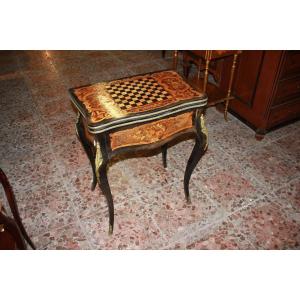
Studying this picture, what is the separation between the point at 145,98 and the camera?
1.90 metres

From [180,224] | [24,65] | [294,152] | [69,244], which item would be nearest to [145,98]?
[180,224]

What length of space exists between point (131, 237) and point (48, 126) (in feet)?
6.54

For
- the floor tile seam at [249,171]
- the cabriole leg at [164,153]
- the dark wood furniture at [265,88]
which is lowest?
the floor tile seam at [249,171]

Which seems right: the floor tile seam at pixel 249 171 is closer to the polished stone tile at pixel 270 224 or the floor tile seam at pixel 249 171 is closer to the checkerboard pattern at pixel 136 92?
the polished stone tile at pixel 270 224

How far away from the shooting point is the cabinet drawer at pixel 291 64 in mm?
2799

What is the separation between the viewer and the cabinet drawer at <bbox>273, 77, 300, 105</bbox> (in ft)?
9.87

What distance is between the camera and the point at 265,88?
120 inches

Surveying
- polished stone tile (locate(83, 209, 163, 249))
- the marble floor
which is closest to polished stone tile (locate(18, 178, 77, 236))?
the marble floor

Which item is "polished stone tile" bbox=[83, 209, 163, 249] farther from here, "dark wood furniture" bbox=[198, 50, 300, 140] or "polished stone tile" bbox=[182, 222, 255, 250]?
"dark wood furniture" bbox=[198, 50, 300, 140]

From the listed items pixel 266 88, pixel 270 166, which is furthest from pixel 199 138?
pixel 266 88

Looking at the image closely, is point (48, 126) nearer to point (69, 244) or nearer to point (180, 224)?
point (69, 244)

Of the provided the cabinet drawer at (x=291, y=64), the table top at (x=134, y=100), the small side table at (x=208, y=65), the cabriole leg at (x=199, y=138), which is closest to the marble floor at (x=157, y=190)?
the small side table at (x=208, y=65)

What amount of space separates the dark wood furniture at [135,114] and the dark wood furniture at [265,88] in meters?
1.32

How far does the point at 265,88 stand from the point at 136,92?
5.73ft
